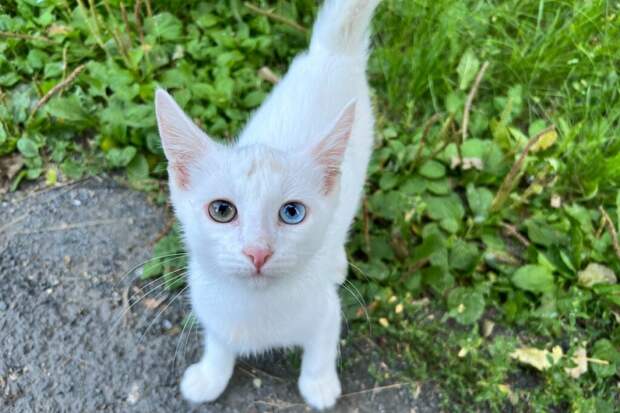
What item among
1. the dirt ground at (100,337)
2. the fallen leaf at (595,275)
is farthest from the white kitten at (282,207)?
the fallen leaf at (595,275)

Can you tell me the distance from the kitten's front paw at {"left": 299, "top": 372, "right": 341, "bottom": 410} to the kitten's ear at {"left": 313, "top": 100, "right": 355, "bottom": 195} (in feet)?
2.46

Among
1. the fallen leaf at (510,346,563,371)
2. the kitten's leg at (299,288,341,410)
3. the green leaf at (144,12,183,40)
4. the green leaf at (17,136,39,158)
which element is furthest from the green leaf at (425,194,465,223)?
the green leaf at (17,136,39,158)

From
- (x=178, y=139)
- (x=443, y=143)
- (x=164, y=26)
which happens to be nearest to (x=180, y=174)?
(x=178, y=139)

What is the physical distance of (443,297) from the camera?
2.17 metres

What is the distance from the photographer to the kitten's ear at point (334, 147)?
1.40 meters

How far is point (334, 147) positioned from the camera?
1.43m

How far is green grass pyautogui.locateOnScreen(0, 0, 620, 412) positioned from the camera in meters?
2.09

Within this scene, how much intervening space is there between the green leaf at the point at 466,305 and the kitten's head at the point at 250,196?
2.91 feet

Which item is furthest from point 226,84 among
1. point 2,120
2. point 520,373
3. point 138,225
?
point 520,373

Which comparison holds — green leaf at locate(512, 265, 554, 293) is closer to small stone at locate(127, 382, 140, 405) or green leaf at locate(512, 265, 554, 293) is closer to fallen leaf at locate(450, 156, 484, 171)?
fallen leaf at locate(450, 156, 484, 171)

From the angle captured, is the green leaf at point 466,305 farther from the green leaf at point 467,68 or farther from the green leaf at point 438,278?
the green leaf at point 467,68

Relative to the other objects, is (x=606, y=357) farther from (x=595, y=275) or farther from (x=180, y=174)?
(x=180, y=174)

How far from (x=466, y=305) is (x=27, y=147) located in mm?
1883

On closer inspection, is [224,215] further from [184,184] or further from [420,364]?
[420,364]
